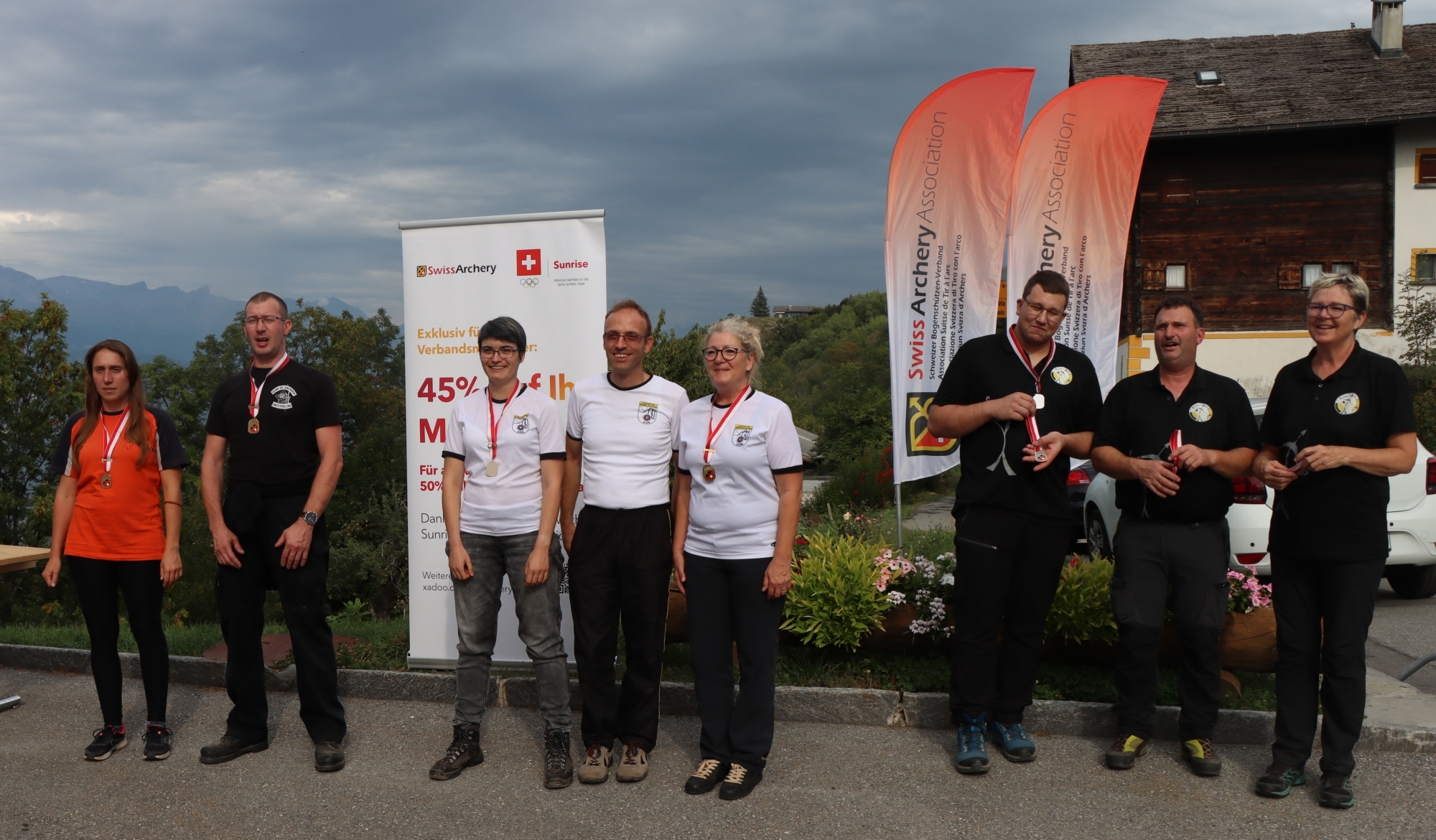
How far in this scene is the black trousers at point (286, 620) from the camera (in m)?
4.52

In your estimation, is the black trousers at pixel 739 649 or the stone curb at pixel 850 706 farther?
the stone curb at pixel 850 706

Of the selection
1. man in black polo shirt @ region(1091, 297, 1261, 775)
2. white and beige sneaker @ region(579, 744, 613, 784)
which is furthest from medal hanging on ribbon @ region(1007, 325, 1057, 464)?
white and beige sneaker @ region(579, 744, 613, 784)

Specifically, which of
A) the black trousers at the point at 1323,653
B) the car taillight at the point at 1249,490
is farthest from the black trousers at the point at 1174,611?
the car taillight at the point at 1249,490

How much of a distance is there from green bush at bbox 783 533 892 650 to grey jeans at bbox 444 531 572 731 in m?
1.38

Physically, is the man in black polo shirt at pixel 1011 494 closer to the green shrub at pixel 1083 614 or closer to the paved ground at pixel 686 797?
the paved ground at pixel 686 797

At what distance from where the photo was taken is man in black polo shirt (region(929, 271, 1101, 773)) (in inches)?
168

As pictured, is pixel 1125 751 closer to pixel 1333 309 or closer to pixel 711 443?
pixel 1333 309

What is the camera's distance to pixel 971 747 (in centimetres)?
434

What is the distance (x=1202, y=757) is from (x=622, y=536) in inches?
102

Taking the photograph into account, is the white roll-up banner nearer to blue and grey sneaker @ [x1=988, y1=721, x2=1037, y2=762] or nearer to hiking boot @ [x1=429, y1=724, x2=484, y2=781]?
hiking boot @ [x1=429, y1=724, x2=484, y2=781]

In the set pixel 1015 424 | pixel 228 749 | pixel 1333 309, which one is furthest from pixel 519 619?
pixel 1333 309

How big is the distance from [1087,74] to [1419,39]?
9.16 metres

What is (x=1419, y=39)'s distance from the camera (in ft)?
91.6

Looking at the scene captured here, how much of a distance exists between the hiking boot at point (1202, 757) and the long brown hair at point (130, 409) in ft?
16.0
